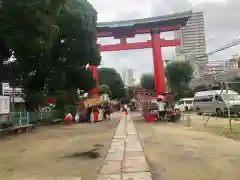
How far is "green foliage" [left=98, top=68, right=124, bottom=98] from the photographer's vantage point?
81375mm

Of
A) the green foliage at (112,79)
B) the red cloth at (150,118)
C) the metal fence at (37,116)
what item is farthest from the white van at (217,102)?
the green foliage at (112,79)

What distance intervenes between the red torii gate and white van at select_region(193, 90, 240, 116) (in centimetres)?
1366

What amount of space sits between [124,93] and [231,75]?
166 feet

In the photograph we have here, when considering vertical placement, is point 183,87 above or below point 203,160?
above

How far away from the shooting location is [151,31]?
41.8 m

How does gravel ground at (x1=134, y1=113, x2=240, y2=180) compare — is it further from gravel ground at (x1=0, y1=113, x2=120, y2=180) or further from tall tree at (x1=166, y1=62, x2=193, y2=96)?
tall tree at (x1=166, y1=62, x2=193, y2=96)

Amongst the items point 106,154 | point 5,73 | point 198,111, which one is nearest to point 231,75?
point 198,111

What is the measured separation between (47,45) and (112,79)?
64.1 metres

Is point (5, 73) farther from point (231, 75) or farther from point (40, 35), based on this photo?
point (231, 75)

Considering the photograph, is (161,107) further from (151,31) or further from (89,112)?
(151,31)

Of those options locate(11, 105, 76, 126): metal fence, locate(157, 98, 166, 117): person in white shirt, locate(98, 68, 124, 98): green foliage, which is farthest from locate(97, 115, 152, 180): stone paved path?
locate(98, 68, 124, 98): green foliage

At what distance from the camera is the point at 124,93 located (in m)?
88.9

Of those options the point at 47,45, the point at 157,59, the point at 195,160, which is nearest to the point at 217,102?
the point at 47,45

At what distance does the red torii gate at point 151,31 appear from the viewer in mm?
40656
